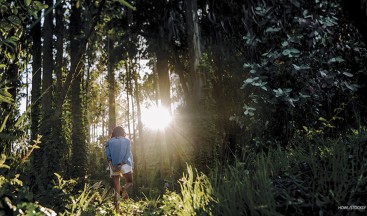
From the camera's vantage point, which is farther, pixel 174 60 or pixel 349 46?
pixel 174 60

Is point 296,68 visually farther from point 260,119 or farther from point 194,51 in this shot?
point 194,51

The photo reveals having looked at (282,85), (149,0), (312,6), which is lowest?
(282,85)

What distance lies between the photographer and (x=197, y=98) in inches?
293

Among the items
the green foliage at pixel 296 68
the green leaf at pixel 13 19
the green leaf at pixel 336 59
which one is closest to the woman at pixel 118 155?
the green foliage at pixel 296 68

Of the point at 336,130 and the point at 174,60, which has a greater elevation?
the point at 174,60

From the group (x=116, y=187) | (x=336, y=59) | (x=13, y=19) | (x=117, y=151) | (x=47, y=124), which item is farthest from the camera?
(x=117, y=151)

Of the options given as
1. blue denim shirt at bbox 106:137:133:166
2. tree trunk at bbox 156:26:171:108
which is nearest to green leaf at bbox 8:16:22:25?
blue denim shirt at bbox 106:137:133:166

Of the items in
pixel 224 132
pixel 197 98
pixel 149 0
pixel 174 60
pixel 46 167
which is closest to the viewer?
A: pixel 46 167

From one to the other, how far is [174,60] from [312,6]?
324 inches

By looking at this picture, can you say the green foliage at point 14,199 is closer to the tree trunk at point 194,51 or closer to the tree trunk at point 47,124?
the tree trunk at point 47,124

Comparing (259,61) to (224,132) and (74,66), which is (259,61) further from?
(74,66)

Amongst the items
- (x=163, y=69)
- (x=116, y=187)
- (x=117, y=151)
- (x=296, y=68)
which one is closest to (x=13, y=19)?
(x=296, y=68)

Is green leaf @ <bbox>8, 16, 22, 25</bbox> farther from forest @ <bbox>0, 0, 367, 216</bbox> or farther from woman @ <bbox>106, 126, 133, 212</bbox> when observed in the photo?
woman @ <bbox>106, 126, 133, 212</bbox>

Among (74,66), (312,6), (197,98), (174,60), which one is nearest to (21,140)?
(74,66)
